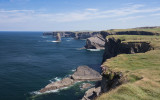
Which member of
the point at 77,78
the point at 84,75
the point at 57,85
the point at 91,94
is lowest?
the point at 57,85

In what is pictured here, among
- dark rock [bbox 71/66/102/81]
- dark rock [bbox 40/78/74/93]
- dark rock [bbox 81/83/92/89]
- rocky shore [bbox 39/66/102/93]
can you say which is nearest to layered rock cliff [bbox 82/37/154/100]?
dark rock [bbox 81/83/92/89]

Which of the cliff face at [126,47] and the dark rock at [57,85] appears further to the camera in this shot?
the cliff face at [126,47]

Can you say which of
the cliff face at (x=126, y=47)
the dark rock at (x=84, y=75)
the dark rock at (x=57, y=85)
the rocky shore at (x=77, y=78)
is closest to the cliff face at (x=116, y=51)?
the cliff face at (x=126, y=47)

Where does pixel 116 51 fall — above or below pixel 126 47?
below

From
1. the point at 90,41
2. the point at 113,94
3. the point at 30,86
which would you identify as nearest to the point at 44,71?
the point at 30,86

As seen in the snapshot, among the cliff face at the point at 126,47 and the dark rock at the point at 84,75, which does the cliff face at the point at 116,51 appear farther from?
the dark rock at the point at 84,75

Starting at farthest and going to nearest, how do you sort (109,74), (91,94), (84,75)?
(84,75)
(91,94)
(109,74)

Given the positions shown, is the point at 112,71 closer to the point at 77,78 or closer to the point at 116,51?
the point at 77,78

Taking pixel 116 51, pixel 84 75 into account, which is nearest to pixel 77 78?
pixel 84 75

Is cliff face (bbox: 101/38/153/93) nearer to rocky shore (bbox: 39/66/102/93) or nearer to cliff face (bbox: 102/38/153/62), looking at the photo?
cliff face (bbox: 102/38/153/62)

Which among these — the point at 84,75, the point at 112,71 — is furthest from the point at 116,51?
the point at 112,71

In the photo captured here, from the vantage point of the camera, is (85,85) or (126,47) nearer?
(85,85)

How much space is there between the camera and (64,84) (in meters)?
71.5

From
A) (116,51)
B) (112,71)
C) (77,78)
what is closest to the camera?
(112,71)
